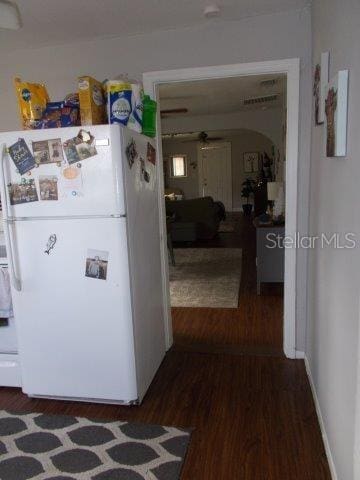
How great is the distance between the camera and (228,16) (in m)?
2.28

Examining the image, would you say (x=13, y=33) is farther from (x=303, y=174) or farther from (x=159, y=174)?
(x=303, y=174)

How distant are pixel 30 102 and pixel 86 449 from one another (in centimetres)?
193

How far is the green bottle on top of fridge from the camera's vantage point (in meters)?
2.32

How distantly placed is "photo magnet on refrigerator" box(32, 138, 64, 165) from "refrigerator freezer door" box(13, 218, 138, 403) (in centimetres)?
33

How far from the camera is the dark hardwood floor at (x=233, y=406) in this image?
1709 mm

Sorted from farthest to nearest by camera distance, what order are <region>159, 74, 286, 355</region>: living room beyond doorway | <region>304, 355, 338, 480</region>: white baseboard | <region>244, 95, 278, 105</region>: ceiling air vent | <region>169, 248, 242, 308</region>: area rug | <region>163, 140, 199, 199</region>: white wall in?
<region>163, 140, 199, 199</region>: white wall
<region>244, 95, 278, 105</region>: ceiling air vent
<region>169, 248, 242, 308</region>: area rug
<region>159, 74, 286, 355</region>: living room beyond doorway
<region>304, 355, 338, 480</region>: white baseboard

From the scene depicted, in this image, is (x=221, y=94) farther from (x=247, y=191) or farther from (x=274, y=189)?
(x=247, y=191)

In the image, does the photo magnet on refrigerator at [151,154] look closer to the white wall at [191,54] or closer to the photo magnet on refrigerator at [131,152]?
the photo magnet on refrigerator at [131,152]

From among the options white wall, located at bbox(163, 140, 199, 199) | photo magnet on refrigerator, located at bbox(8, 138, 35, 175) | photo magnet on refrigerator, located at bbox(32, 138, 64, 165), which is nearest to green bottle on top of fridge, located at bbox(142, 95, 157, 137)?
photo magnet on refrigerator, located at bbox(32, 138, 64, 165)

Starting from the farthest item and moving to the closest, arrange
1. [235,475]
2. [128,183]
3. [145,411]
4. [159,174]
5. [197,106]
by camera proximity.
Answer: [197,106] < [159,174] < [145,411] < [128,183] < [235,475]

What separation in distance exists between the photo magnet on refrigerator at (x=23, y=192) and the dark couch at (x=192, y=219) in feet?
14.4

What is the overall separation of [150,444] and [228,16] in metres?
2.51

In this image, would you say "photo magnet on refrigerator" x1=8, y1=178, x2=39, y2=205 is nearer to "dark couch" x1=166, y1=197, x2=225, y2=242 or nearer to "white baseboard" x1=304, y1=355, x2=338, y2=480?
"white baseboard" x1=304, y1=355, x2=338, y2=480

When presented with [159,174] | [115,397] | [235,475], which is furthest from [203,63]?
[235,475]
